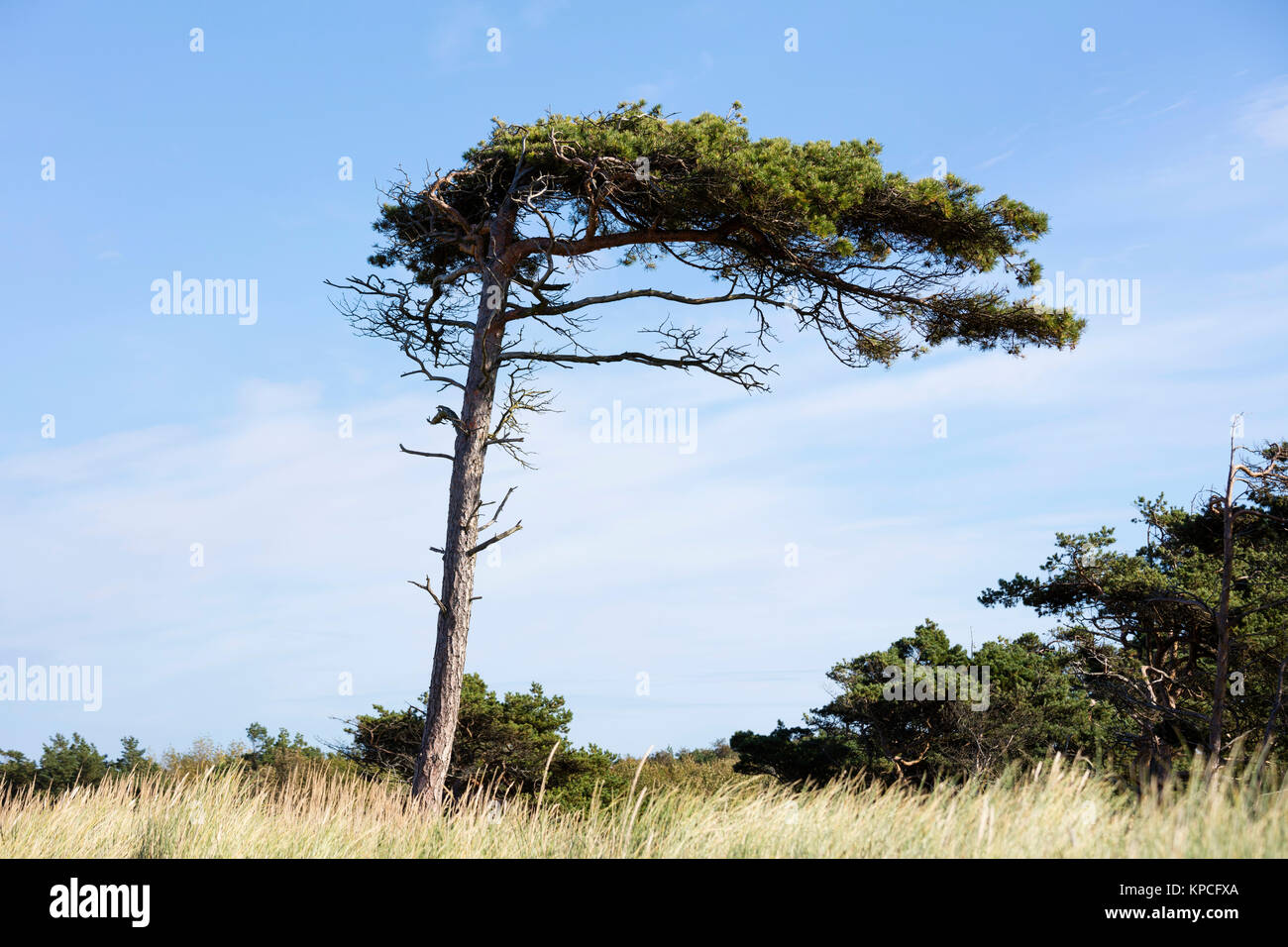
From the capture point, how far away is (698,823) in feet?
17.7

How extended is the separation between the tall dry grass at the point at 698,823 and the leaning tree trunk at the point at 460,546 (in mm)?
1211

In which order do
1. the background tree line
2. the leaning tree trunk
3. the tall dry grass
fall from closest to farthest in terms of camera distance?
the tall dry grass → the leaning tree trunk → the background tree line

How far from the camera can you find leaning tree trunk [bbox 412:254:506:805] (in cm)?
964

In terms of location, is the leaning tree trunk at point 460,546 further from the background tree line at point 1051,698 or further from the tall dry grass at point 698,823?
the background tree line at point 1051,698

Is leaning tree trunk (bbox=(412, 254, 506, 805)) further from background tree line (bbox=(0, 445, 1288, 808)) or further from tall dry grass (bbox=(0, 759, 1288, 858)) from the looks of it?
background tree line (bbox=(0, 445, 1288, 808))

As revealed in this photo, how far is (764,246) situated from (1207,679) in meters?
13.3

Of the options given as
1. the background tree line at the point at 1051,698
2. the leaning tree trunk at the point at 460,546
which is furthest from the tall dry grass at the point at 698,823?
the background tree line at the point at 1051,698

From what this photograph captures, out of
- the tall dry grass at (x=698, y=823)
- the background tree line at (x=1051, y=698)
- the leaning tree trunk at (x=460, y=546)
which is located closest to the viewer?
the tall dry grass at (x=698, y=823)

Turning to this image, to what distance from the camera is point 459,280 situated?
1218 centimetres

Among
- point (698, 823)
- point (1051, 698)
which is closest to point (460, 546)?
point (698, 823)

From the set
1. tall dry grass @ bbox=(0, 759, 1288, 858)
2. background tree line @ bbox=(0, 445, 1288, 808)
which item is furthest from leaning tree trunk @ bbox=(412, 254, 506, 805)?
background tree line @ bbox=(0, 445, 1288, 808)

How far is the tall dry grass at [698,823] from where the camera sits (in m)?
4.32

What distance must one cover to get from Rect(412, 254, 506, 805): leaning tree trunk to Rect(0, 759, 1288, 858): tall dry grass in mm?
1211
